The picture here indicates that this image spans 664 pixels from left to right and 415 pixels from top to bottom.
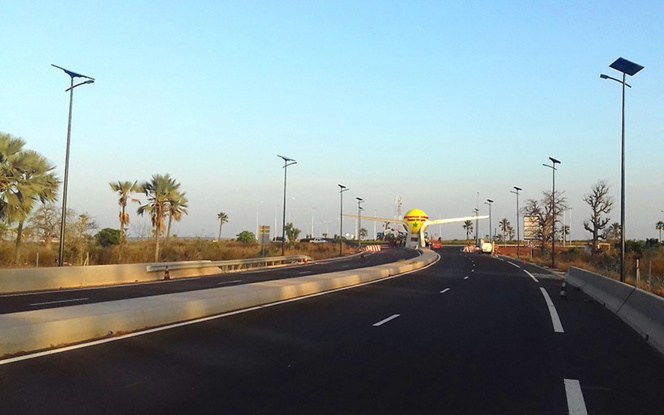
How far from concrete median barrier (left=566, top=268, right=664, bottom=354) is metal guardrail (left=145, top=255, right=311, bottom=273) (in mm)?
20926

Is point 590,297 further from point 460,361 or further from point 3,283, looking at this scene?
point 3,283

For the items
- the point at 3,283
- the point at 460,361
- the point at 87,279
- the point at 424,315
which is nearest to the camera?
the point at 460,361

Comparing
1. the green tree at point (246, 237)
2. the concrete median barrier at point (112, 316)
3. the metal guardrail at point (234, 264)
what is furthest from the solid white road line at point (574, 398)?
the green tree at point (246, 237)

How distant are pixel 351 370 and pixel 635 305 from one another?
391 inches

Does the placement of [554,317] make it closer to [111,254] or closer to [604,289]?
[604,289]

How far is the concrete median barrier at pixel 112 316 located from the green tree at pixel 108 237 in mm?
38357

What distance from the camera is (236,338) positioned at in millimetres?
11805

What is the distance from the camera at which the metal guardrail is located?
105 feet

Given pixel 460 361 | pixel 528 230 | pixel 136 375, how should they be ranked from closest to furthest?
pixel 136 375, pixel 460 361, pixel 528 230

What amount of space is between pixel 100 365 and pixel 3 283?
623 inches

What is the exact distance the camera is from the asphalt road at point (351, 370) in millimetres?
7078

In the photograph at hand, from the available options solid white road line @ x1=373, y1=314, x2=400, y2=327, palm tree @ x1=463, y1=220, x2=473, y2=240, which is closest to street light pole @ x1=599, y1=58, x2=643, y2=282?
solid white road line @ x1=373, y1=314, x2=400, y2=327

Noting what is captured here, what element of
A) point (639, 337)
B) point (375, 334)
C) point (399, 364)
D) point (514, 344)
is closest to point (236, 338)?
point (375, 334)

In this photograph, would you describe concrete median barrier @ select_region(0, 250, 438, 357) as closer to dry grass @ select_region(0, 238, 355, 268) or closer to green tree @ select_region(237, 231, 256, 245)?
dry grass @ select_region(0, 238, 355, 268)
